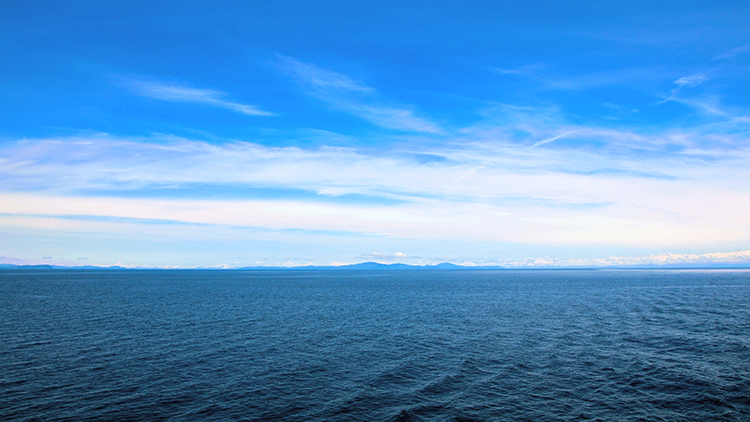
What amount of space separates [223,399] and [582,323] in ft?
181

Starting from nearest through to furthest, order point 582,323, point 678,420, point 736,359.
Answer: point 678,420 < point 736,359 < point 582,323

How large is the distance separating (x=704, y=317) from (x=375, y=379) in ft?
210

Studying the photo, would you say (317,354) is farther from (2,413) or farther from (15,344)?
(15,344)

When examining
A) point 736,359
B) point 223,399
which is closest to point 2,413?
point 223,399

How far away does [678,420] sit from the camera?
27.7 meters

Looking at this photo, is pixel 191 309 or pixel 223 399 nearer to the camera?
pixel 223 399

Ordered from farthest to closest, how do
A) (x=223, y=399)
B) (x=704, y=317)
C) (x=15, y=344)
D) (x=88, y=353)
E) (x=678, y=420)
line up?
(x=704, y=317)
(x=15, y=344)
(x=88, y=353)
(x=223, y=399)
(x=678, y=420)

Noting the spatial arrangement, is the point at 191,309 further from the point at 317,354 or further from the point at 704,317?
the point at 704,317

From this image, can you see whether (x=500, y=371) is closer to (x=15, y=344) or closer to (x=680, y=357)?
(x=680, y=357)

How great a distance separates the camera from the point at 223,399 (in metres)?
31.7

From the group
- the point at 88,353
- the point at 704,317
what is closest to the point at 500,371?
the point at 88,353

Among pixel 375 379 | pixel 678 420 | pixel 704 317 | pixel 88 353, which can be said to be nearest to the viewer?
pixel 678 420

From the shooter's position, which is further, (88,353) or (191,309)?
(191,309)

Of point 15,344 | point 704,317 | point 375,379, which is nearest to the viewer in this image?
point 375,379
